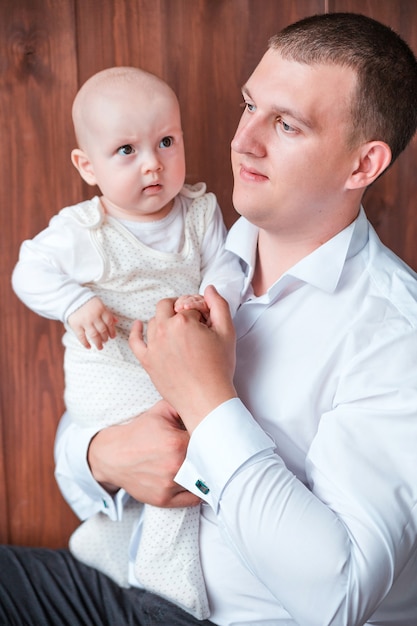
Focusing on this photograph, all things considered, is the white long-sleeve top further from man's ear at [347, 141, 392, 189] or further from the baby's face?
man's ear at [347, 141, 392, 189]

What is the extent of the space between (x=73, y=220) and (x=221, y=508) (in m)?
0.70

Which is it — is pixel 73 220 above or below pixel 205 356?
above

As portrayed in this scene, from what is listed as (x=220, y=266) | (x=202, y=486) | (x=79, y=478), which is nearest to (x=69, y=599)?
(x=79, y=478)

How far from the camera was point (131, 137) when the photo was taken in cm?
157

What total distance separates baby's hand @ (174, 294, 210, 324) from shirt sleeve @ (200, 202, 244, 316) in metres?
0.12

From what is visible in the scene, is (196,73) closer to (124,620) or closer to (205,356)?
(205,356)

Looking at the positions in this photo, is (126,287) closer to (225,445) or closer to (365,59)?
(225,445)

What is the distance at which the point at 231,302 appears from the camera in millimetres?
1583

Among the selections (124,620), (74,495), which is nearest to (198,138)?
(74,495)

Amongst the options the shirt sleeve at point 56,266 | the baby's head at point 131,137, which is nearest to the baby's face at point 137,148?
the baby's head at point 131,137

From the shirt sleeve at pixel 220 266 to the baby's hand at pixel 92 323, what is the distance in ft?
0.69

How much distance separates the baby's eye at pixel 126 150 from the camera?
1.59 m

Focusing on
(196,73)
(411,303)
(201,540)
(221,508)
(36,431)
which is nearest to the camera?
(221,508)

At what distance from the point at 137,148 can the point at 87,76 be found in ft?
1.21
